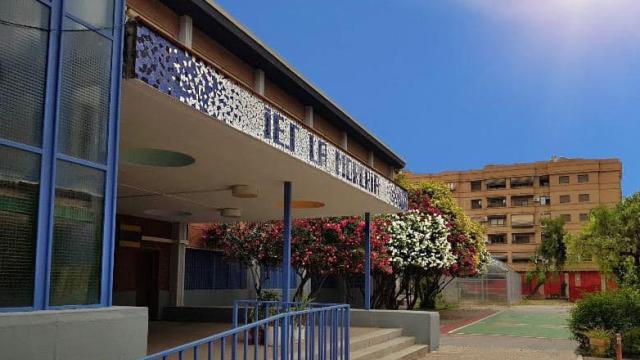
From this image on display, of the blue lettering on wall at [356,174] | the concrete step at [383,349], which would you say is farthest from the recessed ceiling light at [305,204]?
the concrete step at [383,349]

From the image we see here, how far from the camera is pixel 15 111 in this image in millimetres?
4602

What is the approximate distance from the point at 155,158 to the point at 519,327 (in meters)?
17.1

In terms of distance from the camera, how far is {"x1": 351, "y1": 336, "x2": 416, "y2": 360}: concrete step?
36.2 feet

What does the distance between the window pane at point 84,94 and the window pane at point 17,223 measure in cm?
36

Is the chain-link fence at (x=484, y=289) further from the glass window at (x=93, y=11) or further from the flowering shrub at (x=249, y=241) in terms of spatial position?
the glass window at (x=93, y=11)

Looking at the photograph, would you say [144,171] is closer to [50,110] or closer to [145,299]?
[50,110]

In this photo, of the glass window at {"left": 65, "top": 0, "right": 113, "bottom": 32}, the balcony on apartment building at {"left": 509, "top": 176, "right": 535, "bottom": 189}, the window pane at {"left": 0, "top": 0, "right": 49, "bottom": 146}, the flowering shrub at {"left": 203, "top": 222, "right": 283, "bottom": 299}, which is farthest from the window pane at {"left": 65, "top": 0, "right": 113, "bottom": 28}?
the balcony on apartment building at {"left": 509, "top": 176, "right": 535, "bottom": 189}

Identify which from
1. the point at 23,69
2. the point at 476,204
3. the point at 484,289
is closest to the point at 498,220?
the point at 476,204

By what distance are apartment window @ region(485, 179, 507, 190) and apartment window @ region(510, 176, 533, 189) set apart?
860 mm

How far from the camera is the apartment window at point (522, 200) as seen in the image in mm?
71250

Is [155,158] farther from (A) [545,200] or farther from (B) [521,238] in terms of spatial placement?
(A) [545,200]

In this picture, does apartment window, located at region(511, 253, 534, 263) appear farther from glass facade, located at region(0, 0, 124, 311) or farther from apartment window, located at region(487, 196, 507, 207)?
glass facade, located at region(0, 0, 124, 311)

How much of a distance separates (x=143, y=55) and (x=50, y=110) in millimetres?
1077

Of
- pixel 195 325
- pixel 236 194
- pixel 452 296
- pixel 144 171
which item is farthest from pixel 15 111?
pixel 452 296
